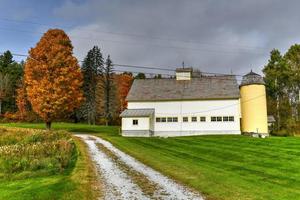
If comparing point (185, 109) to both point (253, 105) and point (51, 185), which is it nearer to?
point (253, 105)

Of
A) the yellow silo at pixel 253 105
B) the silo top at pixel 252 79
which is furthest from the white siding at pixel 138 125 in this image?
the silo top at pixel 252 79

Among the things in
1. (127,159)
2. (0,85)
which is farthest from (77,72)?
(0,85)

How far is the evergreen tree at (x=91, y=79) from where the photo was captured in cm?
6475

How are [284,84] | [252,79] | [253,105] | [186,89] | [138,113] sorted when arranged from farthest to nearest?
[284,84], [186,89], [252,79], [253,105], [138,113]

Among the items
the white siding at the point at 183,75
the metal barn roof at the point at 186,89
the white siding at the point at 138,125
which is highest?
the white siding at the point at 183,75

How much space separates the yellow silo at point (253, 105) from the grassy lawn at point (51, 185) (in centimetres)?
3294

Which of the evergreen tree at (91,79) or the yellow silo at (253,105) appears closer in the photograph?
the yellow silo at (253,105)

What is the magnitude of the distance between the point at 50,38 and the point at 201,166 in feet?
89.0

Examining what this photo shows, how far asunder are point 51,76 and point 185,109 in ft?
58.3

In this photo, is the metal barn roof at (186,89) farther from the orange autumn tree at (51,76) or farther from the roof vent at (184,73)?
the orange autumn tree at (51,76)

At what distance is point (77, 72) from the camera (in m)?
38.1

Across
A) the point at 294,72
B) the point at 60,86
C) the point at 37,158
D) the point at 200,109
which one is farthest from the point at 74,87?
the point at 294,72

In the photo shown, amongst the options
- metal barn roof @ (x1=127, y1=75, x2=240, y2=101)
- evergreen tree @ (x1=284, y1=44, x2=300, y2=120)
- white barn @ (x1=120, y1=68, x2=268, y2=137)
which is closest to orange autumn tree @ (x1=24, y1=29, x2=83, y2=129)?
white barn @ (x1=120, y1=68, x2=268, y2=137)

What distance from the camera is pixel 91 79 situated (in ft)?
220
